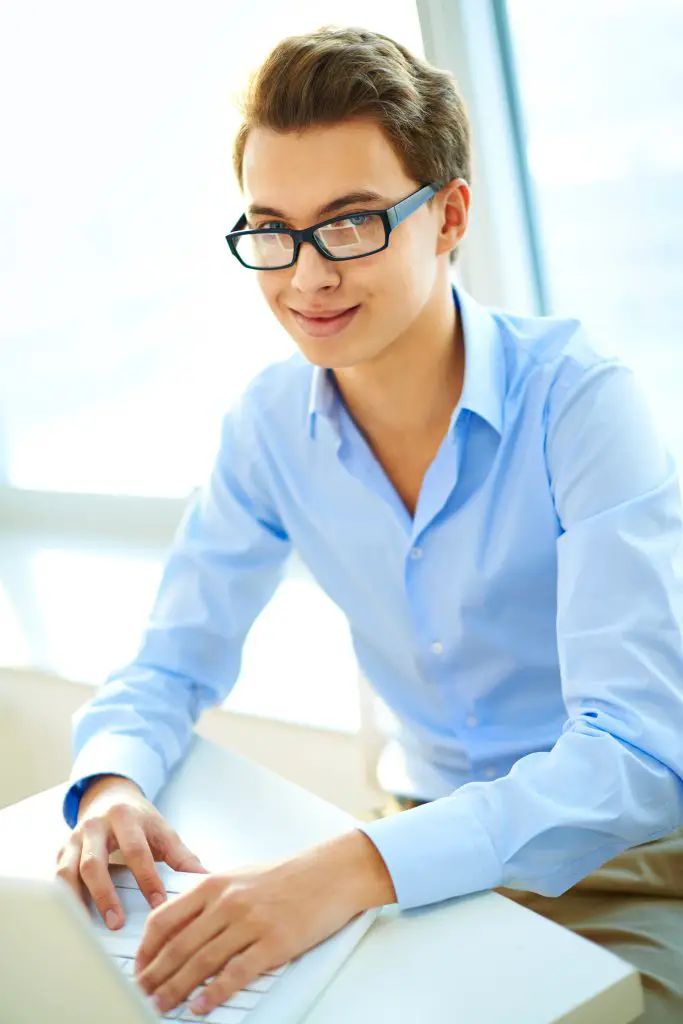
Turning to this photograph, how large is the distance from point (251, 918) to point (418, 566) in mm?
585

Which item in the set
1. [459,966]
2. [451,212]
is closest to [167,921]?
[459,966]

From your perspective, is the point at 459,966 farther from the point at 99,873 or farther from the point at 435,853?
the point at 99,873

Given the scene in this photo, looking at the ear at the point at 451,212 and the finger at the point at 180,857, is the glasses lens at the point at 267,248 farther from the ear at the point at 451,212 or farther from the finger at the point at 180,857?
the finger at the point at 180,857

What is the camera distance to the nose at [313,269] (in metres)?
1.38

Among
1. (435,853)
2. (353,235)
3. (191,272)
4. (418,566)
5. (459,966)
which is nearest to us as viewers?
(459,966)

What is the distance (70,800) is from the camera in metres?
1.32

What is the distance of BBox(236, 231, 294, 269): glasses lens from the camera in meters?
1.40

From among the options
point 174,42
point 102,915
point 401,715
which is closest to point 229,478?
point 401,715

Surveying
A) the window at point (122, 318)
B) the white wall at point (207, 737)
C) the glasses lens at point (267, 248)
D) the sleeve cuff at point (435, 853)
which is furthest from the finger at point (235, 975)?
the window at point (122, 318)

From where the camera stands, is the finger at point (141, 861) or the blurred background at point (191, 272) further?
the blurred background at point (191, 272)

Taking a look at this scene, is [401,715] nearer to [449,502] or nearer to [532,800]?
[449,502]

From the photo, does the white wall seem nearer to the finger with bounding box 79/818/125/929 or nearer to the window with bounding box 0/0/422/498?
the window with bounding box 0/0/422/498

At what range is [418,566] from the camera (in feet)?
4.85

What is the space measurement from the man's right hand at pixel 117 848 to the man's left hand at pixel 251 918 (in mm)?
88
